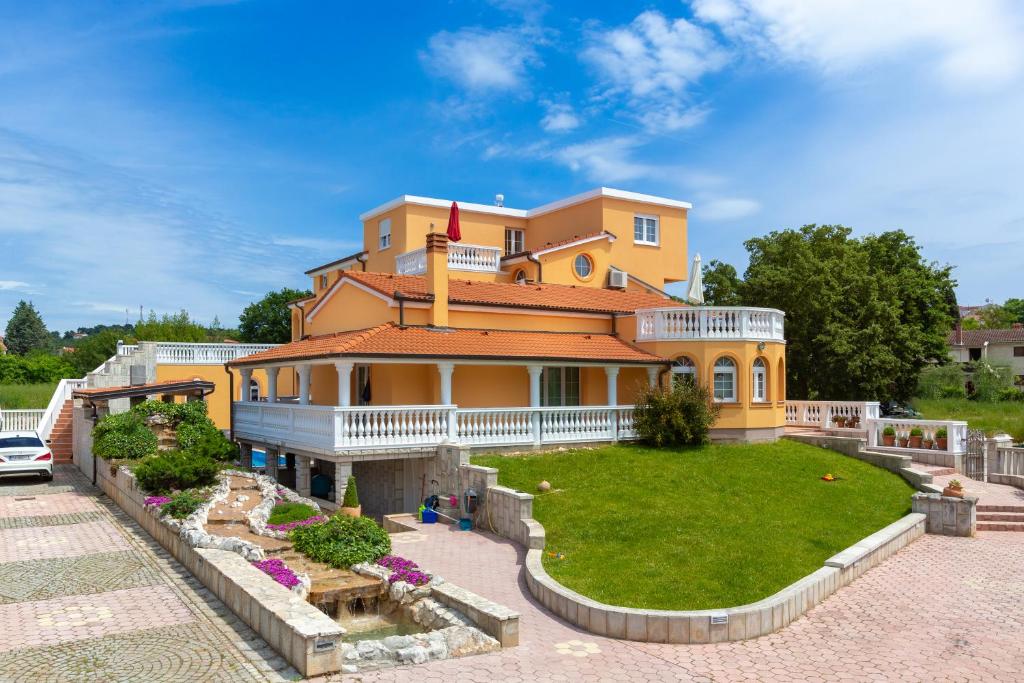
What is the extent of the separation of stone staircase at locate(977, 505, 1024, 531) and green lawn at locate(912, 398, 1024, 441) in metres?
11.3

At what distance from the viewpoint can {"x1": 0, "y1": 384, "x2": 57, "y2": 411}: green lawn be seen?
33.2 m

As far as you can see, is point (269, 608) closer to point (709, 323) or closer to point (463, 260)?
point (709, 323)

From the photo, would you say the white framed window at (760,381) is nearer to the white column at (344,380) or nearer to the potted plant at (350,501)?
the white column at (344,380)

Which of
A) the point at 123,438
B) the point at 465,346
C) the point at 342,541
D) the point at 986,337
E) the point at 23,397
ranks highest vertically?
the point at 986,337

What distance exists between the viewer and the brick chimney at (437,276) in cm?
2162

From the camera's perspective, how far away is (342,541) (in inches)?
515

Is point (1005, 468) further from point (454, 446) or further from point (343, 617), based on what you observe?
point (343, 617)

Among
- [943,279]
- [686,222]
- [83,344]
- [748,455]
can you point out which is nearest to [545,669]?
[748,455]

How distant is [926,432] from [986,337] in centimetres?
5864

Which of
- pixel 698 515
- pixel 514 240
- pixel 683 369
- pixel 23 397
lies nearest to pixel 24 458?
pixel 23 397

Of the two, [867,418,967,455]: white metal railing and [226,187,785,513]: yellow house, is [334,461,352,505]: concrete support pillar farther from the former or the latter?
[867,418,967,455]: white metal railing

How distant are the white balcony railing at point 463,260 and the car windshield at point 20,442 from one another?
1327cm

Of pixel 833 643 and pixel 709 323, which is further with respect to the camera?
pixel 709 323

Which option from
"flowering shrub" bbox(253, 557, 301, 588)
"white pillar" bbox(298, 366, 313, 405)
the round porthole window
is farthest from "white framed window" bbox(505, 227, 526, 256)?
"flowering shrub" bbox(253, 557, 301, 588)
